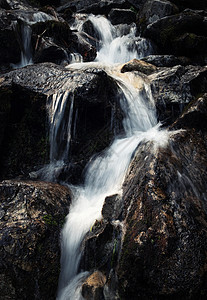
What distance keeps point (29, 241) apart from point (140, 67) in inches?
269

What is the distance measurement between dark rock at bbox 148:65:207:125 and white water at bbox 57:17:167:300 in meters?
0.26

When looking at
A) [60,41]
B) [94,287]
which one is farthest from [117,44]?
[94,287]

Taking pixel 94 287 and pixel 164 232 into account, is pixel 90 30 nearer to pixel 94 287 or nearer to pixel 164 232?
pixel 164 232

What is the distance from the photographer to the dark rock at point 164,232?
117 inches

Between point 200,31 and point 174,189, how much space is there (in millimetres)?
9599

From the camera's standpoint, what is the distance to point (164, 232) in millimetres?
3191

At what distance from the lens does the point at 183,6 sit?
14.6 m

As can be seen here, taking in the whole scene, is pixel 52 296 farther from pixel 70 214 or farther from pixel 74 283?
pixel 70 214

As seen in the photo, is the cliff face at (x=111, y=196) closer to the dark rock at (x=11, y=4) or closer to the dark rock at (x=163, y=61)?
the dark rock at (x=163, y=61)

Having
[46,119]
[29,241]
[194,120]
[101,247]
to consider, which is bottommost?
[101,247]

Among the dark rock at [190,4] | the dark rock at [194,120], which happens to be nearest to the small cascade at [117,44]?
the dark rock at [190,4]

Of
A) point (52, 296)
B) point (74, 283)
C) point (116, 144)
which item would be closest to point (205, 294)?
point (74, 283)

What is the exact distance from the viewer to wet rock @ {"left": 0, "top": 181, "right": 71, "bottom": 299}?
11.0 ft

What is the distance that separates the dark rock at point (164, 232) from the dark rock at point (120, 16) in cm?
1407
